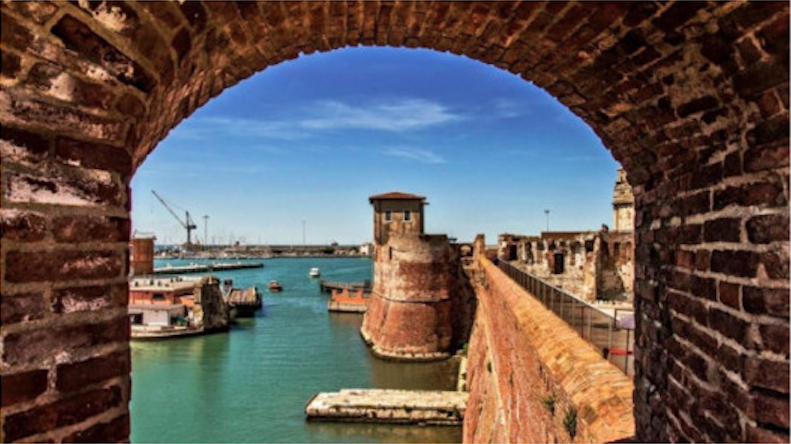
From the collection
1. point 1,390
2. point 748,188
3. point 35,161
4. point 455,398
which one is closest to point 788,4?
point 748,188

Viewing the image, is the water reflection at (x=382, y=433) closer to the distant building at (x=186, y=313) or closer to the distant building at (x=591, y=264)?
the distant building at (x=591, y=264)

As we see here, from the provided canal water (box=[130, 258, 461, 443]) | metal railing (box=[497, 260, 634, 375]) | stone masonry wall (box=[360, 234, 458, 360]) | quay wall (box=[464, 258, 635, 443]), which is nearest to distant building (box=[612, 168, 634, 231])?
stone masonry wall (box=[360, 234, 458, 360])

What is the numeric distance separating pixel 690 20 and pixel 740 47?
0.73 feet

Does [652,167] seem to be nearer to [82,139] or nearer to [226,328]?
[82,139]

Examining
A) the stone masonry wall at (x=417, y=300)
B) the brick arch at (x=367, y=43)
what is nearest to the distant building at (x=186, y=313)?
the stone masonry wall at (x=417, y=300)

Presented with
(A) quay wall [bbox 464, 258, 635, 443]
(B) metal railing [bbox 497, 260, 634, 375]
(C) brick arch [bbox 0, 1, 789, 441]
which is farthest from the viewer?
(B) metal railing [bbox 497, 260, 634, 375]

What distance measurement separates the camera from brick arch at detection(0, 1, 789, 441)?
184 centimetres

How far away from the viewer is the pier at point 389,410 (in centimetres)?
2281

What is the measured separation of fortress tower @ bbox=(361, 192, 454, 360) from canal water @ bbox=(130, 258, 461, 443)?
4.81ft

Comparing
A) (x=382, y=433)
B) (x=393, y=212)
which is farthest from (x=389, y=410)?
(x=393, y=212)

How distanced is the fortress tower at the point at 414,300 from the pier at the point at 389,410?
938 centimetres

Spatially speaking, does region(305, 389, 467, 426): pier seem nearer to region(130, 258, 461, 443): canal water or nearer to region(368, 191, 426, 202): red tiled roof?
region(130, 258, 461, 443): canal water

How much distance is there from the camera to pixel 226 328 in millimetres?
44375

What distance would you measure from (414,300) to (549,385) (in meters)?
28.4
